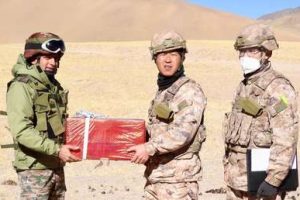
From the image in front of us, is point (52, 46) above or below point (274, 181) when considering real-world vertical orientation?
above

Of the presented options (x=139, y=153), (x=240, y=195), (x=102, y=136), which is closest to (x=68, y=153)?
(x=102, y=136)

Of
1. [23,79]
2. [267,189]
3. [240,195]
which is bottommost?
[240,195]

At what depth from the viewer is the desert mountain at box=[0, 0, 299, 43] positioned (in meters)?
127

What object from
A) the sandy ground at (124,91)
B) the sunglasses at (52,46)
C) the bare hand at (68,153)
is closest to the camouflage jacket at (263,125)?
the sandy ground at (124,91)

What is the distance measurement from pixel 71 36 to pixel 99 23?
1259cm

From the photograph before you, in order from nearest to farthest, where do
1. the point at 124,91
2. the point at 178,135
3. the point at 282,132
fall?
the point at 282,132 → the point at 178,135 → the point at 124,91

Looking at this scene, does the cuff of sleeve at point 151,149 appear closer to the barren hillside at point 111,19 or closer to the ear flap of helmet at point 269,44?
the ear flap of helmet at point 269,44

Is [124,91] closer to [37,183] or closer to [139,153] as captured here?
[37,183]

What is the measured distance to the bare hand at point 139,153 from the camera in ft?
17.3

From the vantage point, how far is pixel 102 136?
17.5 feet

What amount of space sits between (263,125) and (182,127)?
62 centimetres

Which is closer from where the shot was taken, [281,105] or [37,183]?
[281,105]

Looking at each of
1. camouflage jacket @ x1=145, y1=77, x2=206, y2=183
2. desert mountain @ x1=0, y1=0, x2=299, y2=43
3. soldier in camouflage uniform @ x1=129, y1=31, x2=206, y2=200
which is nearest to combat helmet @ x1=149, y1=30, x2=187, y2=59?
soldier in camouflage uniform @ x1=129, y1=31, x2=206, y2=200

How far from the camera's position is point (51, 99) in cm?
549
